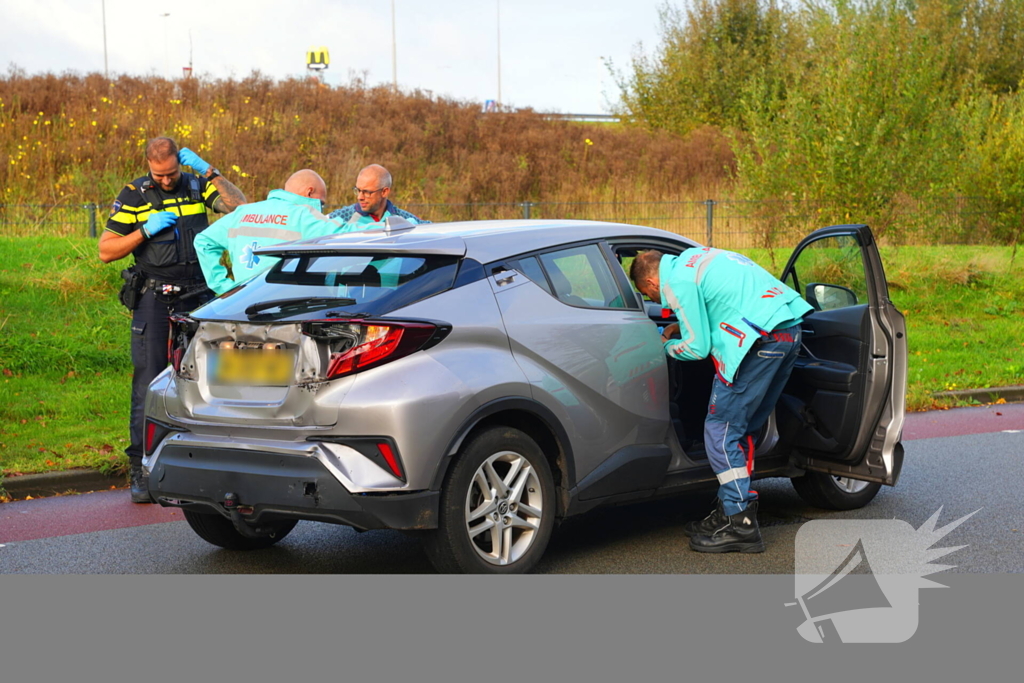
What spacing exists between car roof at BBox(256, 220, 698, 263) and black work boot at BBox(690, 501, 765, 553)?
159 centimetres

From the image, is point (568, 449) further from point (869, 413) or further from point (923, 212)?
point (923, 212)

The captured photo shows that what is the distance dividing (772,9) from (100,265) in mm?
28356

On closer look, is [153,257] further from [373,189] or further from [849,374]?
[849,374]

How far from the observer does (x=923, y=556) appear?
18.4ft

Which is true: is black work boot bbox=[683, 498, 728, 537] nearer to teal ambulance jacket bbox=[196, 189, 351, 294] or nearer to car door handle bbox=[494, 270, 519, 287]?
car door handle bbox=[494, 270, 519, 287]

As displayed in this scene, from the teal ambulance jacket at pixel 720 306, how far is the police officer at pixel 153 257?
3.31 meters

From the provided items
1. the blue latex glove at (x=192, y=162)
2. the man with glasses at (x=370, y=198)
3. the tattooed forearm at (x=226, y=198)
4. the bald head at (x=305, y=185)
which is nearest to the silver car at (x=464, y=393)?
the bald head at (x=305, y=185)

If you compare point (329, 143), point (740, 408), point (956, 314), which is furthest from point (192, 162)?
point (329, 143)

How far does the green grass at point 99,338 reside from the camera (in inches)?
344

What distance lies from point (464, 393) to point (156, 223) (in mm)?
3367

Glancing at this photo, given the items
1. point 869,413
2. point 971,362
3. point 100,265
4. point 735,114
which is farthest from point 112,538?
point 735,114

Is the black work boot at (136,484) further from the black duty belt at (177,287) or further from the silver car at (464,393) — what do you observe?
the silver car at (464,393)

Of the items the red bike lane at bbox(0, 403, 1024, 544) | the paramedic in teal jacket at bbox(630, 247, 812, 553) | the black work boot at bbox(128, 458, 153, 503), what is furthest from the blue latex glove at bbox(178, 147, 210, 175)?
the paramedic in teal jacket at bbox(630, 247, 812, 553)

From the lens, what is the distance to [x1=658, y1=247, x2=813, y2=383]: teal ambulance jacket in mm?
5523
